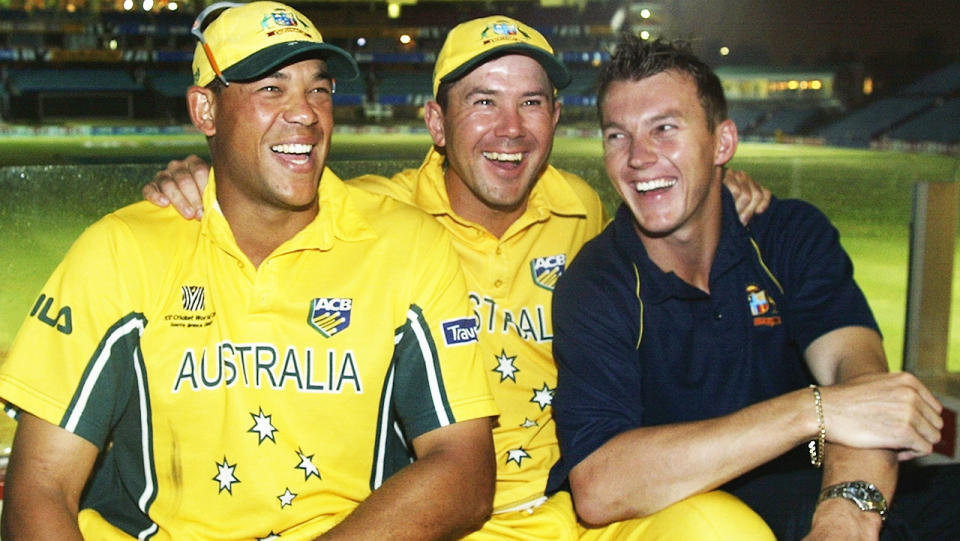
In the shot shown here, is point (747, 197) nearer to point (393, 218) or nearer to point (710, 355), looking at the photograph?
point (710, 355)

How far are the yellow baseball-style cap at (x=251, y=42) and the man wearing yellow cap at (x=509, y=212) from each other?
31 centimetres

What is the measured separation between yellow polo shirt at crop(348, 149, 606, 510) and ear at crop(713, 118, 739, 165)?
44 centimetres

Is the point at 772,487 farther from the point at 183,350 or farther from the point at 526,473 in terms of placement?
the point at 183,350

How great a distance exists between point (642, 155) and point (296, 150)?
0.76 m

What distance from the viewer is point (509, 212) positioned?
2387mm

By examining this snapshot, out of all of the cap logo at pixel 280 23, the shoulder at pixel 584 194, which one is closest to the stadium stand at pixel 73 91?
the shoulder at pixel 584 194

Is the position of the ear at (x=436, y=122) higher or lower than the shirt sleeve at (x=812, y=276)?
higher

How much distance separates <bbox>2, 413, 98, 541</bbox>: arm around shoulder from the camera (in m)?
1.61

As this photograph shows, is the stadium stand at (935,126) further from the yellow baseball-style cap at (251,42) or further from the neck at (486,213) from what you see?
the yellow baseball-style cap at (251,42)

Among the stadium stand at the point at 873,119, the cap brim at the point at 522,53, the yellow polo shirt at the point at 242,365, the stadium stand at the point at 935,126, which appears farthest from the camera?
the stadium stand at the point at 873,119

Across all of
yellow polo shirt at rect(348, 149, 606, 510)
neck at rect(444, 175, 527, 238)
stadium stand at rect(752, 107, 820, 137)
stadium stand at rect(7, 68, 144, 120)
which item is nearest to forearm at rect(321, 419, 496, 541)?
yellow polo shirt at rect(348, 149, 606, 510)

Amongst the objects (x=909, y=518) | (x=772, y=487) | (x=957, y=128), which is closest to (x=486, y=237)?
(x=772, y=487)

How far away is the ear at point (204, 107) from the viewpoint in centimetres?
189

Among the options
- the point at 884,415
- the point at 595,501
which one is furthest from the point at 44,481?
the point at 884,415
